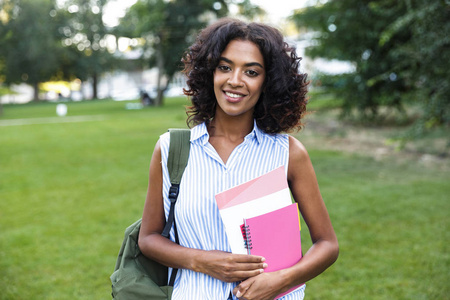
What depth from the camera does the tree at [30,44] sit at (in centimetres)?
4531

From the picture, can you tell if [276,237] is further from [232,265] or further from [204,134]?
[204,134]

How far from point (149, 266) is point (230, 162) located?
0.50 m

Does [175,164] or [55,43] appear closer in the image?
Result: [175,164]

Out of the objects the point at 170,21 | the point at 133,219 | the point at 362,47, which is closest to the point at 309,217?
the point at 133,219

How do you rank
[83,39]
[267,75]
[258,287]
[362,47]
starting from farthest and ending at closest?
[83,39] → [362,47] → [267,75] → [258,287]

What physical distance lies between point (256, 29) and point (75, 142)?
43.2 ft

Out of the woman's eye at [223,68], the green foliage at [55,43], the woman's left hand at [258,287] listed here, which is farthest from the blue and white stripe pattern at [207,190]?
the green foliage at [55,43]

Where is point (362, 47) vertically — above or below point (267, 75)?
above

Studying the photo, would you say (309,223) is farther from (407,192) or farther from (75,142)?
(75,142)

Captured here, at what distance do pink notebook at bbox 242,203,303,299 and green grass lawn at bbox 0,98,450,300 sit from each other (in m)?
2.56

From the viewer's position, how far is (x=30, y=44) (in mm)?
46250

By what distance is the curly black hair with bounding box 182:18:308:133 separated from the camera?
1.78 metres

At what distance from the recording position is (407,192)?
6.95 metres

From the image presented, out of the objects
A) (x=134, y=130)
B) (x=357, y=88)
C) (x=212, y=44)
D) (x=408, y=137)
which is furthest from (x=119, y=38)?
(x=212, y=44)
